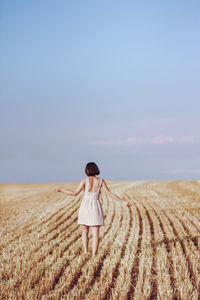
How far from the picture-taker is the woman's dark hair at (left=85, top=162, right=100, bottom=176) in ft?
23.4

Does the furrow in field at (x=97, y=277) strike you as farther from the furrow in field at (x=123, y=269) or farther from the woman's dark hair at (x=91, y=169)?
the woman's dark hair at (x=91, y=169)

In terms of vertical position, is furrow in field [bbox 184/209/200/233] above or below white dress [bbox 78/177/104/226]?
below

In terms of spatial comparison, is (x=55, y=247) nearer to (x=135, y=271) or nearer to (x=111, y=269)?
(x=111, y=269)

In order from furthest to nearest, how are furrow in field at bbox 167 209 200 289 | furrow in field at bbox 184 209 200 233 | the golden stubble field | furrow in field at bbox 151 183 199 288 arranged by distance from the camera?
furrow in field at bbox 184 209 200 233, furrow in field at bbox 151 183 199 288, furrow in field at bbox 167 209 200 289, the golden stubble field

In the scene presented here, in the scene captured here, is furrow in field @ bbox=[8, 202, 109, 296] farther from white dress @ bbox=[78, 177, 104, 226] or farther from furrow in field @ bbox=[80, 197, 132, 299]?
white dress @ bbox=[78, 177, 104, 226]

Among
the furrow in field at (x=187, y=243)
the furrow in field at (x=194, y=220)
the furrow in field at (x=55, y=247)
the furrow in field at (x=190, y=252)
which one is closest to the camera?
the furrow in field at (x=190, y=252)

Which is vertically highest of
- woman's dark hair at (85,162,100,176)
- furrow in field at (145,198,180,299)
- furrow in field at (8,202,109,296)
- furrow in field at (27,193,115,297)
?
woman's dark hair at (85,162,100,176)

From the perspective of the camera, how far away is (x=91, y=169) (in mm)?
7117

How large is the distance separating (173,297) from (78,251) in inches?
127

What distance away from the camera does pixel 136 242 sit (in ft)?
30.6

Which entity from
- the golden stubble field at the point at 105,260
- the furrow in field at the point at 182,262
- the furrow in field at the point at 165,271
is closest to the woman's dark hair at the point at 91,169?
the golden stubble field at the point at 105,260

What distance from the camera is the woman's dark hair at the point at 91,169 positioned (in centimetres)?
712

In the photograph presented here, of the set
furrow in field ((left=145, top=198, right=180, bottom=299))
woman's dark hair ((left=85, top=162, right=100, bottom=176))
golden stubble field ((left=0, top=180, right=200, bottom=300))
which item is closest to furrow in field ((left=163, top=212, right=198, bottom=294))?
golden stubble field ((left=0, top=180, right=200, bottom=300))

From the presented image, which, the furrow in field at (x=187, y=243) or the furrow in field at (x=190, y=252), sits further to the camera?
the furrow in field at (x=187, y=243)
